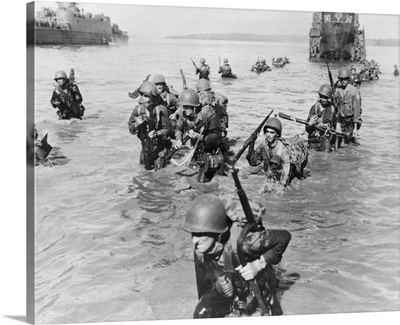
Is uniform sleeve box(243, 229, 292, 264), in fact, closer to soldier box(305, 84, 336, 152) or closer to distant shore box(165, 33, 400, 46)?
soldier box(305, 84, 336, 152)

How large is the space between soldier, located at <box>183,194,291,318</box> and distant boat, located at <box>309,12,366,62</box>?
1709 millimetres

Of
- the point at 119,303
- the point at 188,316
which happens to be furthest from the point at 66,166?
the point at 188,316

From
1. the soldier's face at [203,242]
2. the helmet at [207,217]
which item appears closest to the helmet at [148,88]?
the helmet at [207,217]

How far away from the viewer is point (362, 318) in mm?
5348

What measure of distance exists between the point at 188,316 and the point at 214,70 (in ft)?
6.79

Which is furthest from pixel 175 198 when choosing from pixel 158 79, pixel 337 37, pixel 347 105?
pixel 337 37

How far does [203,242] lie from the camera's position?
4715 mm

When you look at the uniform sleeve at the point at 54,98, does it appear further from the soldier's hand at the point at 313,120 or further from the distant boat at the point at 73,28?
the soldier's hand at the point at 313,120

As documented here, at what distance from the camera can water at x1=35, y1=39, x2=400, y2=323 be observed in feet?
16.4

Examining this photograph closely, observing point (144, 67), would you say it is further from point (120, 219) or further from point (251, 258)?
point (251, 258)

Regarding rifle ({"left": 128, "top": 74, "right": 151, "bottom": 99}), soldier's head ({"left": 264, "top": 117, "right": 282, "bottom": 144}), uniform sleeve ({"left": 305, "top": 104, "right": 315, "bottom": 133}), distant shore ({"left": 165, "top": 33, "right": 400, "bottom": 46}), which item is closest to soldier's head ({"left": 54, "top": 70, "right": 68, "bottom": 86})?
rifle ({"left": 128, "top": 74, "right": 151, "bottom": 99})

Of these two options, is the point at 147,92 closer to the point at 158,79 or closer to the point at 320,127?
the point at 158,79

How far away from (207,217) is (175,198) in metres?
0.69

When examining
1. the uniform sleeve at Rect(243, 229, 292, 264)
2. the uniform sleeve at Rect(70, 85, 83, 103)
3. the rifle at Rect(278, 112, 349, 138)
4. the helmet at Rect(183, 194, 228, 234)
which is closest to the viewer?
the helmet at Rect(183, 194, 228, 234)
